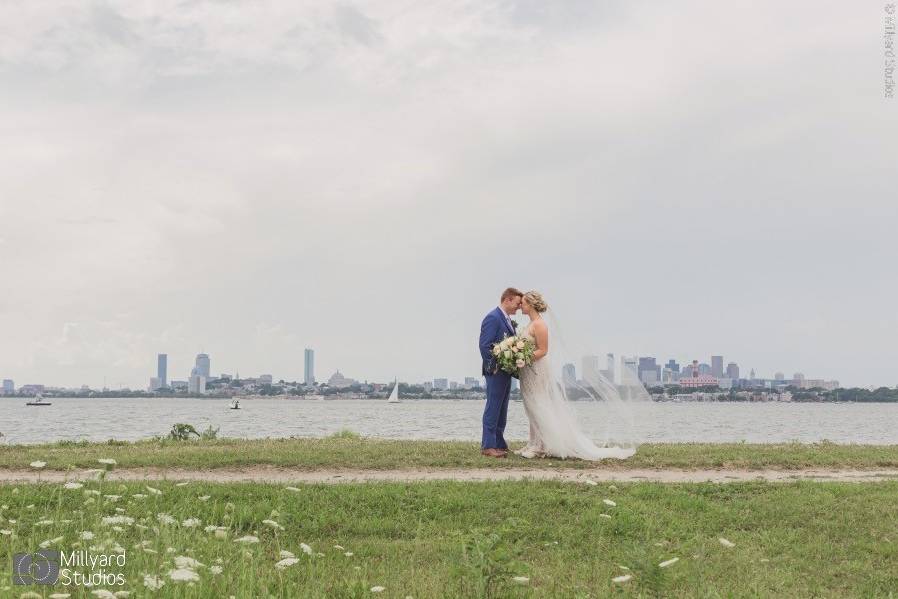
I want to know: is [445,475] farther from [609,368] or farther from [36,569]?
[36,569]

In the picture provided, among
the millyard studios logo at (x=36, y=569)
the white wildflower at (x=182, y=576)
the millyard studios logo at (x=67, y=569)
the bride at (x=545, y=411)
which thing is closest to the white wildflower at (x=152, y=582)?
the white wildflower at (x=182, y=576)

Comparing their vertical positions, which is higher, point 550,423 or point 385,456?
point 550,423

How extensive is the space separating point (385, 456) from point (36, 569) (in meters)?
9.92

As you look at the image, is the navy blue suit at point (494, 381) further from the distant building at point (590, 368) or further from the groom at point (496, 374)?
the distant building at point (590, 368)

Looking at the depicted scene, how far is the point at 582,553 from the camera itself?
31.7ft

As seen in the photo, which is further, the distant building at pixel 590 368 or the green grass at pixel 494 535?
the distant building at pixel 590 368

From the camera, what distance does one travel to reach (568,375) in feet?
56.5

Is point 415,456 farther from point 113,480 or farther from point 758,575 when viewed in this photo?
point 758,575

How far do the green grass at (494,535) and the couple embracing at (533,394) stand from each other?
141 inches

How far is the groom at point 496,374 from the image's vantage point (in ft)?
55.4

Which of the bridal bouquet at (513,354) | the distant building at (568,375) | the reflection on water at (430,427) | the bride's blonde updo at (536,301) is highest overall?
the bride's blonde updo at (536,301)

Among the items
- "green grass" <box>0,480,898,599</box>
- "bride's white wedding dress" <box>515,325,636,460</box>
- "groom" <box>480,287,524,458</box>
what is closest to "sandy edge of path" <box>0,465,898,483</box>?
"green grass" <box>0,480,898,599</box>

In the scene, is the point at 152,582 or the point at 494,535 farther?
the point at 494,535

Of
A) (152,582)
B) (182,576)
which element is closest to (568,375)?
(152,582)
